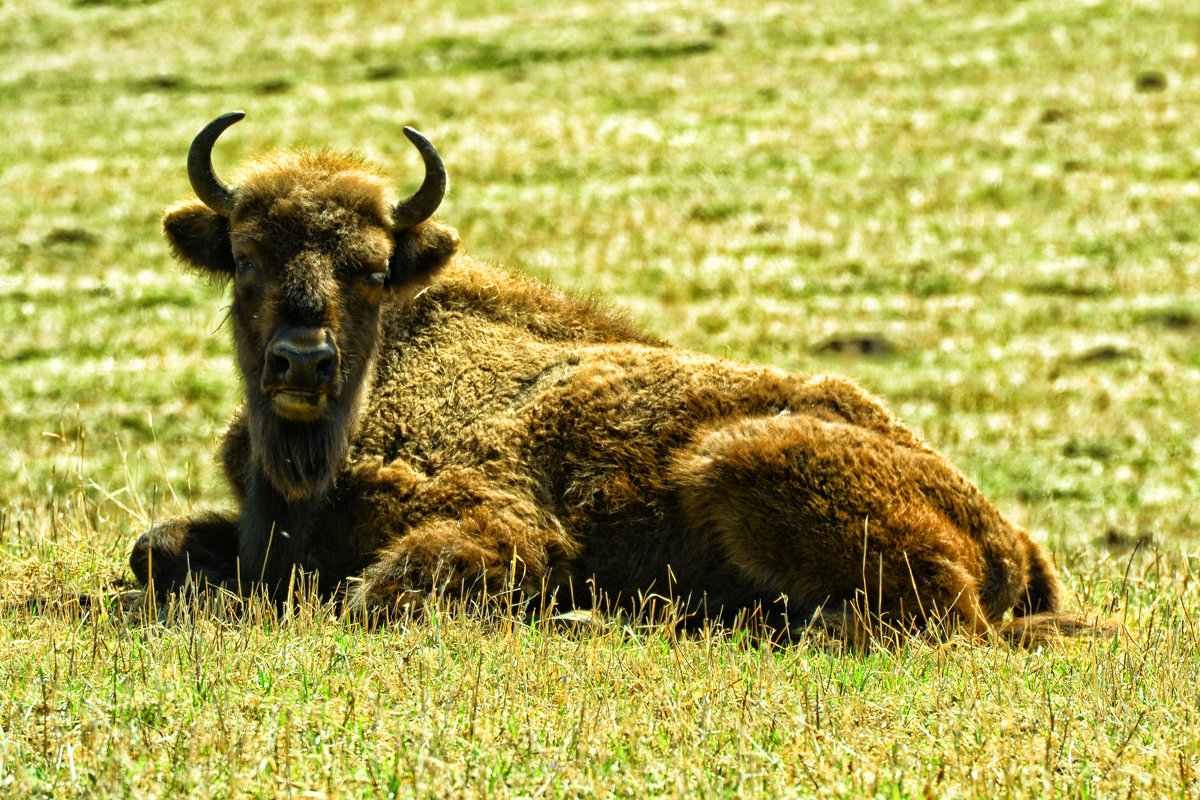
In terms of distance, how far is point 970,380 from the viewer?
17484 mm

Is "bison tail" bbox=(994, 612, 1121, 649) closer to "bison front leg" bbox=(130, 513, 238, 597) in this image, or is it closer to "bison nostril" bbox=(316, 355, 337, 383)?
"bison nostril" bbox=(316, 355, 337, 383)

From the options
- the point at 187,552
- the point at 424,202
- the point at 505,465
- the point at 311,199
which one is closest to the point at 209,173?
the point at 311,199

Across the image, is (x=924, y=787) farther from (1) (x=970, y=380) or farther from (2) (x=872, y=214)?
(2) (x=872, y=214)

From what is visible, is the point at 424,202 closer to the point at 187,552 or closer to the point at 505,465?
the point at 505,465

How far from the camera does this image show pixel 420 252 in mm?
7281

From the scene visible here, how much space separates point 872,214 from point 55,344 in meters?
13.8

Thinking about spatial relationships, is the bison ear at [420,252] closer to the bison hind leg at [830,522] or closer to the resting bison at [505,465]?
the resting bison at [505,465]

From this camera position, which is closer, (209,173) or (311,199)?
(311,199)

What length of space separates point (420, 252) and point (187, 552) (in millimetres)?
1978

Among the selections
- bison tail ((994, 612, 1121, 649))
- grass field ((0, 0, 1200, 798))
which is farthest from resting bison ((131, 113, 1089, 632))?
grass field ((0, 0, 1200, 798))

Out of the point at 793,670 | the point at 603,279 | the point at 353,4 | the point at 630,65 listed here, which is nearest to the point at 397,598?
the point at 793,670

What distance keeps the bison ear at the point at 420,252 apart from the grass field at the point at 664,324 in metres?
1.91

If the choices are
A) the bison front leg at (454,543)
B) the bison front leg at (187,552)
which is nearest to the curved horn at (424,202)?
the bison front leg at (454,543)

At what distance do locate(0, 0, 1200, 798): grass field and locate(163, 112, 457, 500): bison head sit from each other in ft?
3.46
